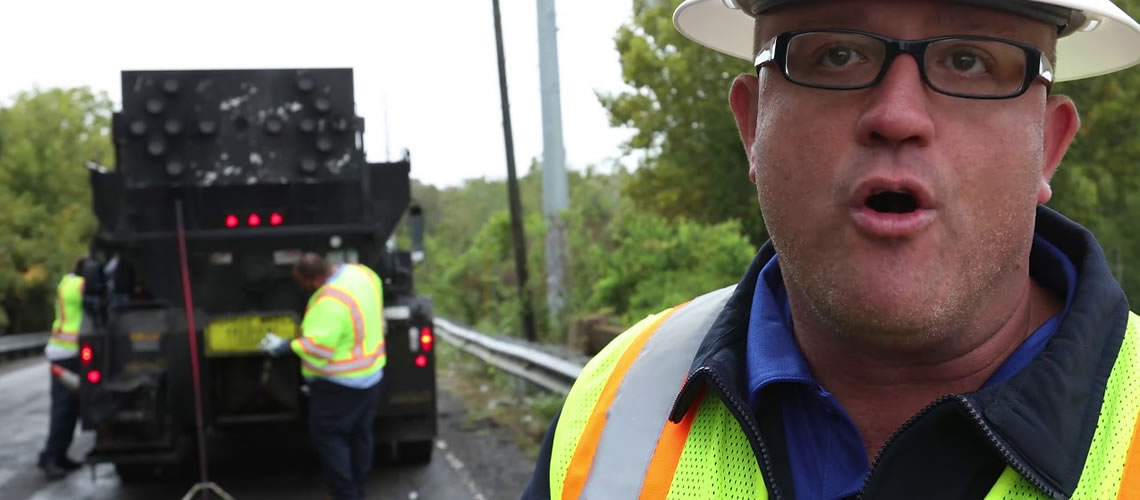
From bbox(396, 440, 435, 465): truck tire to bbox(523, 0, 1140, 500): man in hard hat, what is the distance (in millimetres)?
7806

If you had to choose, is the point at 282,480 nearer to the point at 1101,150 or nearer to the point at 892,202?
the point at 892,202

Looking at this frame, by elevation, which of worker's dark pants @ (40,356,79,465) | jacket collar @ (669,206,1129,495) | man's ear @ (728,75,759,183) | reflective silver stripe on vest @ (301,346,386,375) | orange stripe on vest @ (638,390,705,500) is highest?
man's ear @ (728,75,759,183)

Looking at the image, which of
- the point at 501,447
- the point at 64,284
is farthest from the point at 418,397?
the point at 64,284

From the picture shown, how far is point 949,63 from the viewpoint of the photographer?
1.53 m

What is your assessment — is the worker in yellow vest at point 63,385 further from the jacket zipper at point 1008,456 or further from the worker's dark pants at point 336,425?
the jacket zipper at point 1008,456

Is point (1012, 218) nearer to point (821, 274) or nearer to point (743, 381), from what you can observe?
point (821, 274)

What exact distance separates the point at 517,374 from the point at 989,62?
32.1 ft

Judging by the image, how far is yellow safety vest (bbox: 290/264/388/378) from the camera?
736cm

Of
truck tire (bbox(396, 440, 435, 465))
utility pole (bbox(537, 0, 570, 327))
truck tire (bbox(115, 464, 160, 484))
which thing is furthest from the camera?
utility pole (bbox(537, 0, 570, 327))

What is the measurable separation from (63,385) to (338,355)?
3.63 m

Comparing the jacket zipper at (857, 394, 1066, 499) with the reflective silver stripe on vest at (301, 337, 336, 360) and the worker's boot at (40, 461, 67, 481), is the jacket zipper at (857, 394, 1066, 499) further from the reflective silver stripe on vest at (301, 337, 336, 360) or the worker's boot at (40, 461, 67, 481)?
the worker's boot at (40, 461, 67, 481)

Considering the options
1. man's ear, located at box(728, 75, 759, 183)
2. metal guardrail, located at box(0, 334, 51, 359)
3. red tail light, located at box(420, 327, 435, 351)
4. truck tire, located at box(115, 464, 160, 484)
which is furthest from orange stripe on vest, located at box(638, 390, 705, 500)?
metal guardrail, located at box(0, 334, 51, 359)

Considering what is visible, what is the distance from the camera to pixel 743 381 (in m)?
1.79

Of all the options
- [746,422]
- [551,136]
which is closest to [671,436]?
[746,422]
